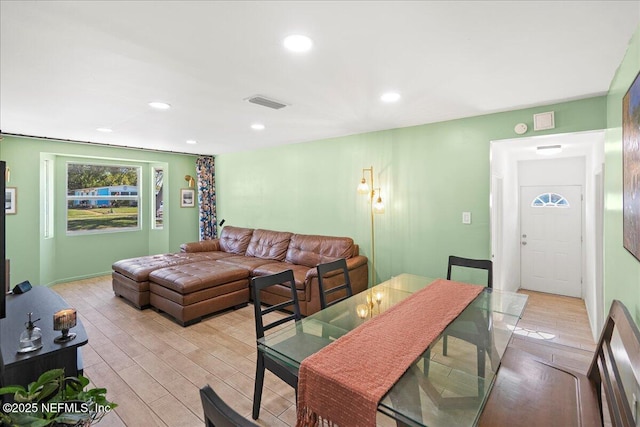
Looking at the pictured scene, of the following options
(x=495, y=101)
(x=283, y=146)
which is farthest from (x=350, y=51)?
(x=283, y=146)

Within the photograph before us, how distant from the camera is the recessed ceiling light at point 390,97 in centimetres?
271

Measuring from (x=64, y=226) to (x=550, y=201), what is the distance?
A: 26.8ft

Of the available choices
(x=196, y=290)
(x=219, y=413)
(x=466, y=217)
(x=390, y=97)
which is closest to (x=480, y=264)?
(x=466, y=217)

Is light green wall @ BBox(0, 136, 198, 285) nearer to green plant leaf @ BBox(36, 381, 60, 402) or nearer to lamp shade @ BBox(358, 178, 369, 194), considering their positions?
lamp shade @ BBox(358, 178, 369, 194)

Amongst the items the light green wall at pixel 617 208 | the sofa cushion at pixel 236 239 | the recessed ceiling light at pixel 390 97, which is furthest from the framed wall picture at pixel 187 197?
the light green wall at pixel 617 208

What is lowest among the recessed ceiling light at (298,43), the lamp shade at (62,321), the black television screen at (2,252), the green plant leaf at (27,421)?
the green plant leaf at (27,421)

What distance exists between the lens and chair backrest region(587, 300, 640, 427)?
119cm

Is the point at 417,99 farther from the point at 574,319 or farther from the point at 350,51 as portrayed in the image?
the point at 574,319

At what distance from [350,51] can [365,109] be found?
4.21 feet

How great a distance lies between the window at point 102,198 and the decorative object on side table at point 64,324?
4685 millimetres

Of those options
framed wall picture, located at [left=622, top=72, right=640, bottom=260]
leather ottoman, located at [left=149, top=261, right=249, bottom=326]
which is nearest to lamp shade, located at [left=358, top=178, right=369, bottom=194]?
leather ottoman, located at [left=149, top=261, right=249, bottom=326]

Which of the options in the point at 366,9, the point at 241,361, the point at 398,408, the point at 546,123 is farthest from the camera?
the point at 546,123

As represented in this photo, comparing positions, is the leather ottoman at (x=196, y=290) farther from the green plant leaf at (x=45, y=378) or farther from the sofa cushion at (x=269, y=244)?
the green plant leaf at (x=45, y=378)

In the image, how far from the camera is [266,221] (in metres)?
5.62
